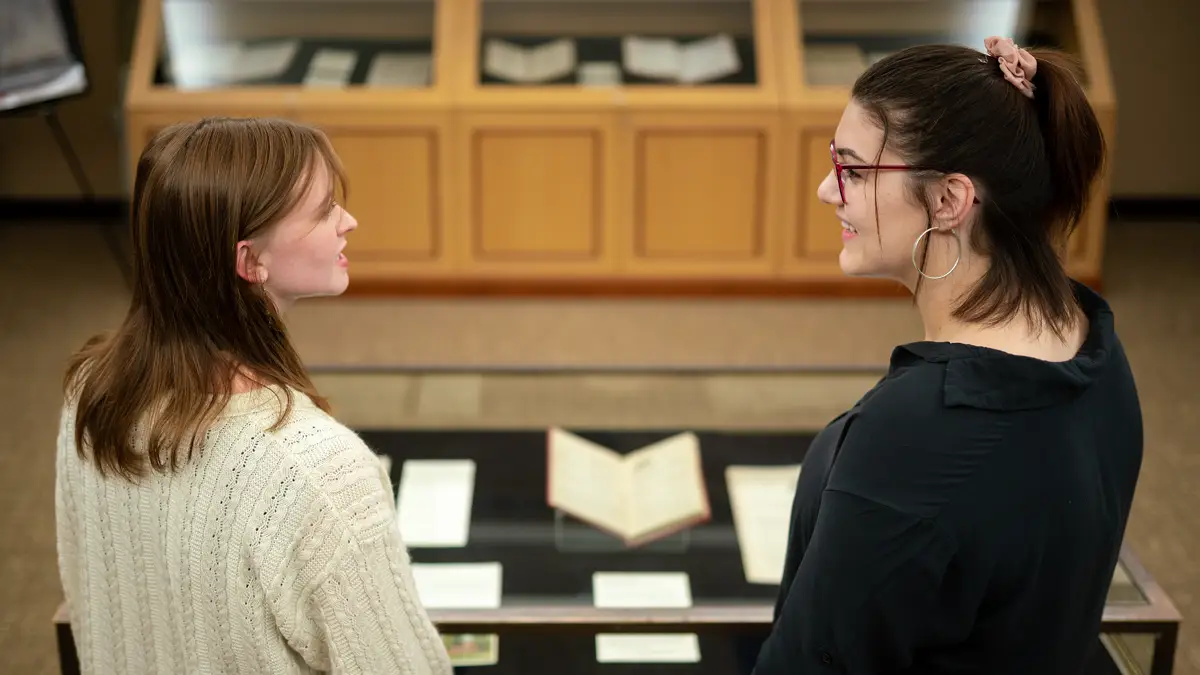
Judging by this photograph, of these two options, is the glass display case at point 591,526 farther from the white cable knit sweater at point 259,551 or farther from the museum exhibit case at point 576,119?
the museum exhibit case at point 576,119

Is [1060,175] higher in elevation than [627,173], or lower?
higher

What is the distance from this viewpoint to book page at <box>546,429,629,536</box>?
9.37 feet

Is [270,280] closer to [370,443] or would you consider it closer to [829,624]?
[829,624]

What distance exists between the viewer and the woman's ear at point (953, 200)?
1.55 meters

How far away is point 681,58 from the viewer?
5.74 meters

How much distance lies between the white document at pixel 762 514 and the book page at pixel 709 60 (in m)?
2.91

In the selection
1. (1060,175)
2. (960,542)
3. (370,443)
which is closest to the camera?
(960,542)

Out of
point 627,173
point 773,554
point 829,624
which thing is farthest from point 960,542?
point 627,173

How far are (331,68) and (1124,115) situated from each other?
3.61 metres

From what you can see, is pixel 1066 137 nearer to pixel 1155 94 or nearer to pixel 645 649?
pixel 645 649

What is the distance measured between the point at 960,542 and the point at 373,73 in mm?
4583

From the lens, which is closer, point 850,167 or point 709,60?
point 850,167

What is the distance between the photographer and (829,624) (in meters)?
1.53

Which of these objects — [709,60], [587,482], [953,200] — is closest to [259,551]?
[953,200]
